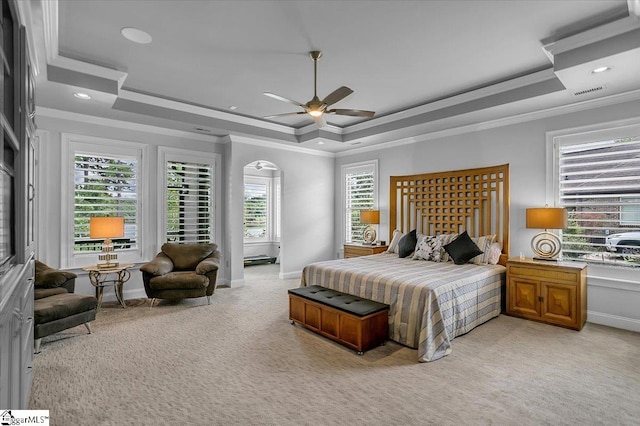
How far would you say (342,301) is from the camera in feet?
11.9

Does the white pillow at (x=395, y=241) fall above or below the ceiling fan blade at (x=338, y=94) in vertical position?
below

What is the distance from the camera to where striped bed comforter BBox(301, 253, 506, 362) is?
10.7 ft

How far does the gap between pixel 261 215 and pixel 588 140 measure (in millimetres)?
7300

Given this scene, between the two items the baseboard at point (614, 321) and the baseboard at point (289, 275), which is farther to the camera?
the baseboard at point (289, 275)

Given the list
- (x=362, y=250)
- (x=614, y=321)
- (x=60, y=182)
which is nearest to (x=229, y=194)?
(x=60, y=182)

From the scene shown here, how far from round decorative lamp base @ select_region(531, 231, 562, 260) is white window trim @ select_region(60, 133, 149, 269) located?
19.0ft

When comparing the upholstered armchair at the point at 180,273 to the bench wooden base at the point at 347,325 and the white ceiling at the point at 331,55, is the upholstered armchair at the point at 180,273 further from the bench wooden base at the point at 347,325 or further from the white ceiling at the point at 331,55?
the white ceiling at the point at 331,55

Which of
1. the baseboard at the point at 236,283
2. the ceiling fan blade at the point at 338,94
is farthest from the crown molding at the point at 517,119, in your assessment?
the baseboard at the point at 236,283

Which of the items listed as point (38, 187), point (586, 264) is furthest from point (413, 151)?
point (38, 187)

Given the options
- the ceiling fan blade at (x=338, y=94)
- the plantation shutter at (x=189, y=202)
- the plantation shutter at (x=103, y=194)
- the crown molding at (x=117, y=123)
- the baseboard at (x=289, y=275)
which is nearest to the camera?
the ceiling fan blade at (x=338, y=94)

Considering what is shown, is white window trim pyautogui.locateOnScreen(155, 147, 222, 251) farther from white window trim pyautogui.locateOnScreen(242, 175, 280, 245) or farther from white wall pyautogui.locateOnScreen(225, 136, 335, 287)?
white window trim pyautogui.locateOnScreen(242, 175, 280, 245)

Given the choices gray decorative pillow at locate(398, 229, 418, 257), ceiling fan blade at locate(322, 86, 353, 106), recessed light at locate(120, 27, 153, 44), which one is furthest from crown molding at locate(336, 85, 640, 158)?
recessed light at locate(120, 27, 153, 44)

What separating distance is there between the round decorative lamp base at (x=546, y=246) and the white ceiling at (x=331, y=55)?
1.69 meters

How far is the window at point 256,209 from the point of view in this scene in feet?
30.2
